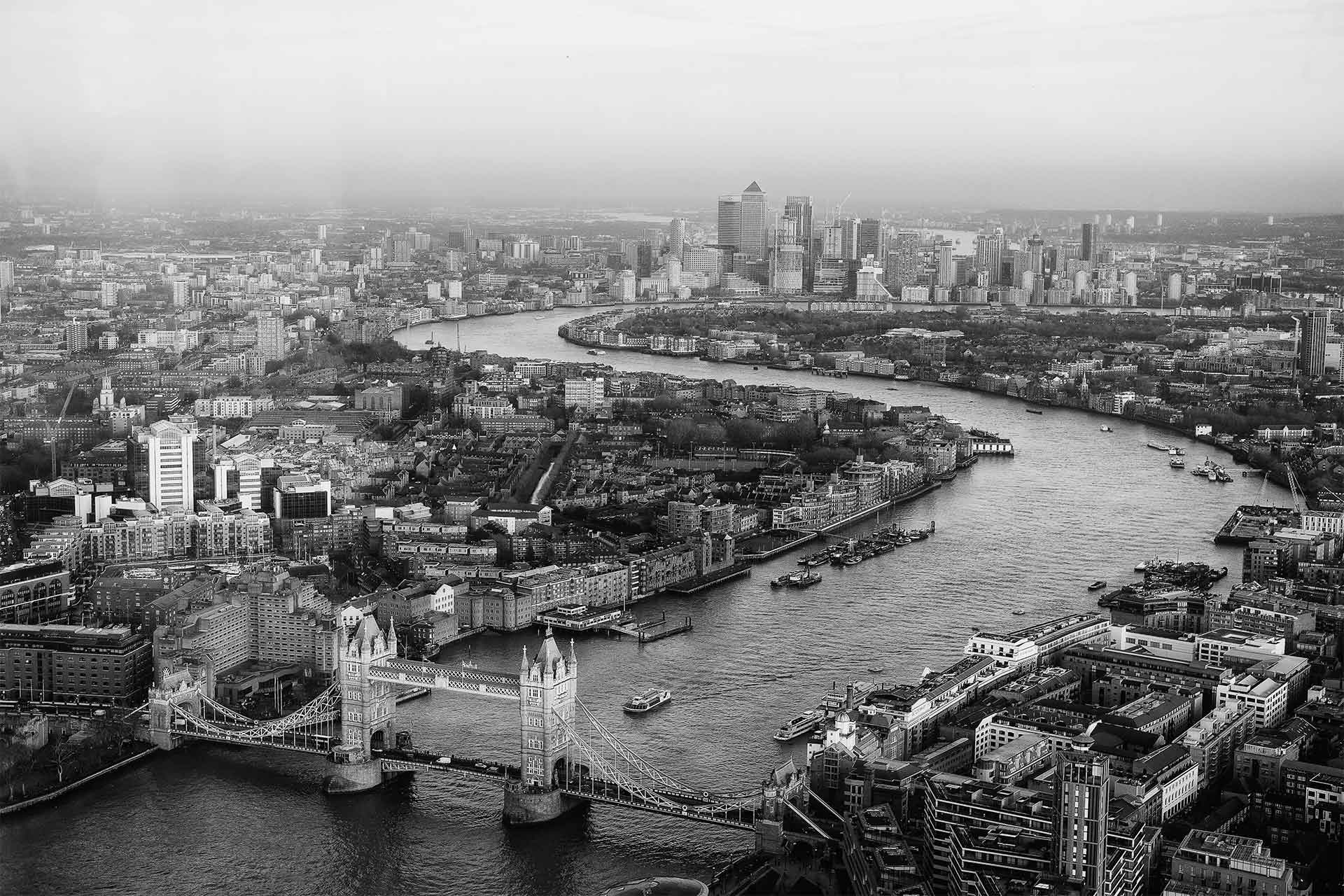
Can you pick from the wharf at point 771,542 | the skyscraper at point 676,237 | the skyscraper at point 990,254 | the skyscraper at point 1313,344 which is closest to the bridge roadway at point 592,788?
the wharf at point 771,542

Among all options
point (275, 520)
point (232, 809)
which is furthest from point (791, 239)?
point (232, 809)

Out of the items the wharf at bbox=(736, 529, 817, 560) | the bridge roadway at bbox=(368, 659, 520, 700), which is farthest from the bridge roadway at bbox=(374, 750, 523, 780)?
the wharf at bbox=(736, 529, 817, 560)

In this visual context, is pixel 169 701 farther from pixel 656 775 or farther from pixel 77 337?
pixel 77 337

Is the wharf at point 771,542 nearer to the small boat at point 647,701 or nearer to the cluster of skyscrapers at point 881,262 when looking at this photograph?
the small boat at point 647,701

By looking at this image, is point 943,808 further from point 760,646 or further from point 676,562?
point 676,562

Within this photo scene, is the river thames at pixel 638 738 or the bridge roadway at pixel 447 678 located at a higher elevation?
the bridge roadway at pixel 447 678

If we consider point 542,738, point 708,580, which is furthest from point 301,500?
point 542,738
